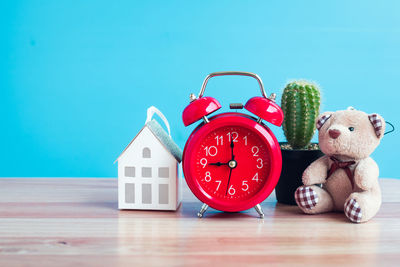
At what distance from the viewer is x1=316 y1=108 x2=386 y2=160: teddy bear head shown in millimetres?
958

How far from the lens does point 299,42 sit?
6.95ft

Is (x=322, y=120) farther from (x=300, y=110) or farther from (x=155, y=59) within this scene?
(x=155, y=59)

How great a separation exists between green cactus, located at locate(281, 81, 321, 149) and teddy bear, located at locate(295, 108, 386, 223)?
88 mm

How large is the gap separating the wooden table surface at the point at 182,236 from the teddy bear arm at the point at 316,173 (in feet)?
Result: 0.26

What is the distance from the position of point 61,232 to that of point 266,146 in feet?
1.52

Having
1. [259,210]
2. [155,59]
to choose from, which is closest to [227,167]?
[259,210]

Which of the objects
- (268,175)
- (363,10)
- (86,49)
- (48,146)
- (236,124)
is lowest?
(48,146)

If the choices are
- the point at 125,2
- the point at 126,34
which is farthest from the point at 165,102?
the point at 125,2

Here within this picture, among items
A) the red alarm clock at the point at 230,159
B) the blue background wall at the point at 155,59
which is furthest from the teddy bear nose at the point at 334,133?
the blue background wall at the point at 155,59

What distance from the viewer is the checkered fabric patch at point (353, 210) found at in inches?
36.9

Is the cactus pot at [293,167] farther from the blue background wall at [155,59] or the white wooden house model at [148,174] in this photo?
the blue background wall at [155,59]

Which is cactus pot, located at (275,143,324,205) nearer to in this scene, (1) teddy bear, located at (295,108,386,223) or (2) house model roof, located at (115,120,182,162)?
(1) teddy bear, located at (295,108,386,223)

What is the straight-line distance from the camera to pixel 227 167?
0.98 meters

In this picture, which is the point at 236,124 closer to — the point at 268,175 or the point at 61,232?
the point at 268,175
